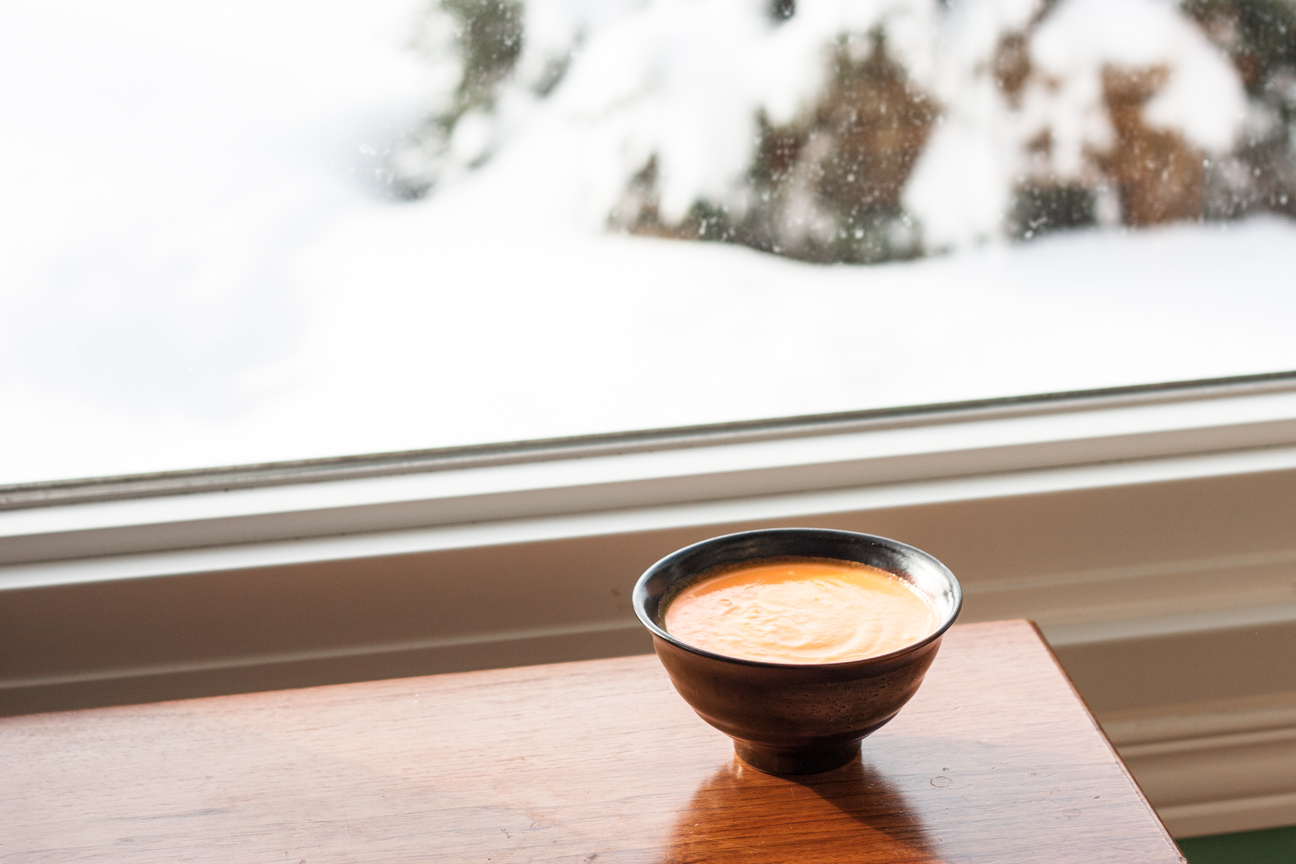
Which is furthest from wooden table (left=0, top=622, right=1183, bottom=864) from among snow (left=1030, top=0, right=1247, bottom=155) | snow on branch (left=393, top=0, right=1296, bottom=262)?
snow (left=1030, top=0, right=1247, bottom=155)

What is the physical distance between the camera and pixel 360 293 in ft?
3.58

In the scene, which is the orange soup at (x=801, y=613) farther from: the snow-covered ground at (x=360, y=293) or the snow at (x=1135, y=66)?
the snow at (x=1135, y=66)

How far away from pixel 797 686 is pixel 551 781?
7.7 inches

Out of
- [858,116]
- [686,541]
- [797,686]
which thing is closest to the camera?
[797,686]

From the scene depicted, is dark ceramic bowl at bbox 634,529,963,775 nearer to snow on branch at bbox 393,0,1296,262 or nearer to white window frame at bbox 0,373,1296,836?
white window frame at bbox 0,373,1296,836

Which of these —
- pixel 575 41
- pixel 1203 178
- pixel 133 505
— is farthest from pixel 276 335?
pixel 1203 178

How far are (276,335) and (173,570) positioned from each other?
28cm

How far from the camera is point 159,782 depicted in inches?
25.5

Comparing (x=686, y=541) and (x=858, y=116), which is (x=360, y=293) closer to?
(x=686, y=541)

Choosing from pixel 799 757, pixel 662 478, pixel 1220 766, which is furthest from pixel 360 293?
pixel 1220 766

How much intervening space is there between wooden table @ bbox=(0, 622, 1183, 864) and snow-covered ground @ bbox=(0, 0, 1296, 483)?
422 millimetres

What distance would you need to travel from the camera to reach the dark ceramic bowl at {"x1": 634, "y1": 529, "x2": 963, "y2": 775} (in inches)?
21.2

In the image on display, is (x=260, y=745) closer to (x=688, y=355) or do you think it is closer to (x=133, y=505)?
(x=133, y=505)

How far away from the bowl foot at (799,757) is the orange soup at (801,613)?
6 cm
